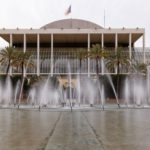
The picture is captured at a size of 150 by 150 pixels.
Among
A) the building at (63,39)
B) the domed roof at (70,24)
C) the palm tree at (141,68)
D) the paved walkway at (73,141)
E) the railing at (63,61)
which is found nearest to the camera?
the paved walkway at (73,141)

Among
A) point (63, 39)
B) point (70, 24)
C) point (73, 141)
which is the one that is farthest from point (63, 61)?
point (73, 141)

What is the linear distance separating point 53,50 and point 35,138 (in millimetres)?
61664

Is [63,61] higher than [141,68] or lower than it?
higher

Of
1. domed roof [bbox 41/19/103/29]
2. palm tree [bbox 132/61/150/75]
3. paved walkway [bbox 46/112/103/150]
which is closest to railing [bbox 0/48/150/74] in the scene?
palm tree [bbox 132/61/150/75]

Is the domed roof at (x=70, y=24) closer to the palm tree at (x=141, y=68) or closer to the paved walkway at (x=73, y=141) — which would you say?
the palm tree at (x=141, y=68)

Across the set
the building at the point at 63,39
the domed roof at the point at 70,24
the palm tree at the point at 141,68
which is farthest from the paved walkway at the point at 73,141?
the domed roof at the point at 70,24

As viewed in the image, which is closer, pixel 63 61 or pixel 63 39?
pixel 63 61

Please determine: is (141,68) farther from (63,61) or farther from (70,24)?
(70,24)

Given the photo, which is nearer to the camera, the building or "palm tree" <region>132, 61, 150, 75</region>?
"palm tree" <region>132, 61, 150, 75</region>

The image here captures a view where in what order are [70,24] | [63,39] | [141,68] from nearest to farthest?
[141,68]
[63,39]
[70,24]

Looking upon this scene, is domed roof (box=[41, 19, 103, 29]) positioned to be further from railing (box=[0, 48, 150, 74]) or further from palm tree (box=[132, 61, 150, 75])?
palm tree (box=[132, 61, 150, 75])

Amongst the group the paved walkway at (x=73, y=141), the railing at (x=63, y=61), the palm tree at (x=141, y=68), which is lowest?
the paved walkway at (x=73, y=141)

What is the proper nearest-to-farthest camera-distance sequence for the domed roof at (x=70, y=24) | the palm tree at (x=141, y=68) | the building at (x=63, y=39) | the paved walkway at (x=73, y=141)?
the paved walkway at (x=73, y=141)
the palm tree at (x=141, y=68)
the building at (x=63, y=39)
the domed roof at (x=70, y=24)

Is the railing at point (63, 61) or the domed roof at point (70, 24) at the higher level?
the domed roof at point (70, 24)
